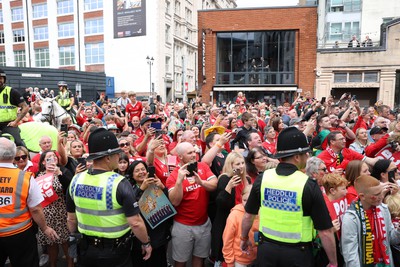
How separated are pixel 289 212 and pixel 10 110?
5.36 metres

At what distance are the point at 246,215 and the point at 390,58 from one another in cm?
2919

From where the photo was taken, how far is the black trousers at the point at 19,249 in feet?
11.3

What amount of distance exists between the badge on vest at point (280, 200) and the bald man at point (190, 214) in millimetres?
1171

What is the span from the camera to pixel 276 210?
2879mm

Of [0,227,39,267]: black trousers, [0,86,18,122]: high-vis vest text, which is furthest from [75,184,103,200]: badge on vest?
[0,86,18,122]: high-vis vest text

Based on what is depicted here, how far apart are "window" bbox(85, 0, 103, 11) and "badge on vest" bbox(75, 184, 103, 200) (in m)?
40.3

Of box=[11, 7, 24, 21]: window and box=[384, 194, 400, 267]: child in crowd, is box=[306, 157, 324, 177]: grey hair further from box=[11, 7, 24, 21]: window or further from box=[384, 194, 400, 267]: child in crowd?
box=[11, 7, 24, 21]: window

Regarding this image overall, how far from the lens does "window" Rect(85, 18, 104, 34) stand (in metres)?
39.3

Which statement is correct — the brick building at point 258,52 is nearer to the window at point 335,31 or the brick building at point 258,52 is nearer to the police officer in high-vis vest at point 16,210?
the window at point 335,31

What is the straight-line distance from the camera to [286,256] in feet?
9.33

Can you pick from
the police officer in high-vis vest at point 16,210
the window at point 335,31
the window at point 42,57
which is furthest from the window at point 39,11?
the police officer in high-vis vest at point 16,210

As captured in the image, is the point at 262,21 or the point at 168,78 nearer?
the point at 262,21

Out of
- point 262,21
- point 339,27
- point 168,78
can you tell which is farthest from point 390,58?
point 168,78

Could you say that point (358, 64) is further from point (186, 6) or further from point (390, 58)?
point (186, 6)
